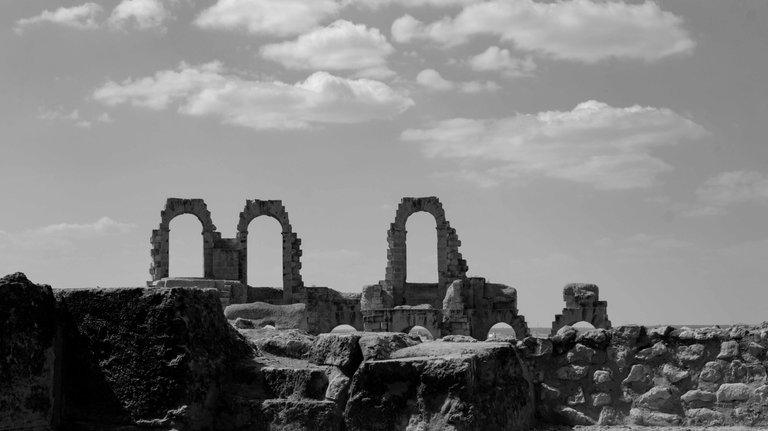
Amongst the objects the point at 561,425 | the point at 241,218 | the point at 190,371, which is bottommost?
the point at 561,425

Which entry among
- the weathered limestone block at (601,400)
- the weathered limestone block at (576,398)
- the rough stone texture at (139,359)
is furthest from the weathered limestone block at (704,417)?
the rough stone texture at (139,359)

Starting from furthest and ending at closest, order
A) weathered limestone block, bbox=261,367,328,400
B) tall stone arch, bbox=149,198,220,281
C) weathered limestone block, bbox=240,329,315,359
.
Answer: tall stone arch, bbox=149,198,220,281 < weathered limestone block, bbox=240,329,315,359 < weathered limestone block, bbox=261,367,328,400

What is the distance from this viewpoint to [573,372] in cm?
637

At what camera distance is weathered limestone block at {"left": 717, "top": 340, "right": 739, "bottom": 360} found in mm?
6277

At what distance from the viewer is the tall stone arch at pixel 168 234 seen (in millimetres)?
35094

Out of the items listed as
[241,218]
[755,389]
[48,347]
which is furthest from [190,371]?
[241,218]

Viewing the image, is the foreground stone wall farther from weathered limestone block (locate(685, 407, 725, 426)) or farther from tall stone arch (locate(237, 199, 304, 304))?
tall stone arch (locate(237, 199, 304, 304))

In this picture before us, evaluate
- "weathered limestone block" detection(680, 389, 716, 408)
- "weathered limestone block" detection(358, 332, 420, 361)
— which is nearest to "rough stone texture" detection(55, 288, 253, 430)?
"weathered limestone block" detection(358, 332, 420, 361)

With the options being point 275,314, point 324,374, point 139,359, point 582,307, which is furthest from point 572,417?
point 582,307

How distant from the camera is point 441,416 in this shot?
506cm

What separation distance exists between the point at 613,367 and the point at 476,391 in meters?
1.61

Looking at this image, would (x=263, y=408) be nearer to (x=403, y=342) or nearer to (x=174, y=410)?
(x=174, y=410)

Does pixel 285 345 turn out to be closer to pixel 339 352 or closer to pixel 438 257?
pixel 339 352

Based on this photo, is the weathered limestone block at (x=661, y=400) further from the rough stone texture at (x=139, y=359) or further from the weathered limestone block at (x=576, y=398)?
the rough stone texture at (x=139, y=359)
